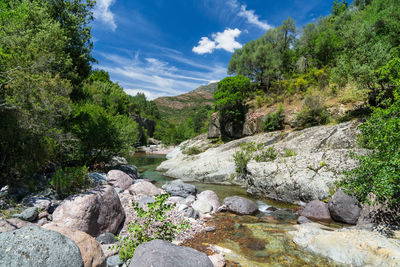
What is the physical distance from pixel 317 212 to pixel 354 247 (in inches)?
144

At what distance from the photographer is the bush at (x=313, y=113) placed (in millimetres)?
18438

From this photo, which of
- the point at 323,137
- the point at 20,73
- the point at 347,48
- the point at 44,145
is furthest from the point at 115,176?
the point at 347,48

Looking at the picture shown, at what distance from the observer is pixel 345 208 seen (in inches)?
319

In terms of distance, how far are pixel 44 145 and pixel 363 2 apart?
2520 inches

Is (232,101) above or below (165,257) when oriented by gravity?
above

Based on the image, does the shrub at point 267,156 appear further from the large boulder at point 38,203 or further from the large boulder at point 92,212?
the large boulder at point 38,203

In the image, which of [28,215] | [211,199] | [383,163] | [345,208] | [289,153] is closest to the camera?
[28,215]

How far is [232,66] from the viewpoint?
3862 cm

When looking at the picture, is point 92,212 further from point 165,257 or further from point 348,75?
point 348,75

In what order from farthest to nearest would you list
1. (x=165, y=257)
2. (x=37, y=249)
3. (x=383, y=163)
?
(x=383, y=163), (x=165, y=257), (x=37, y=249)

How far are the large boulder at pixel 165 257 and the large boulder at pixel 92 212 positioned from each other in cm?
271

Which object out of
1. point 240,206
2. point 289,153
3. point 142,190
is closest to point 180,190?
point 142,190

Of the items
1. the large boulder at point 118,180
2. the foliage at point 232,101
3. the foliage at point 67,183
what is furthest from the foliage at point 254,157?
the foliage at point 232,101

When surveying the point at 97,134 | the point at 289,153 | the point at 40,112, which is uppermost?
the point at 40,112
